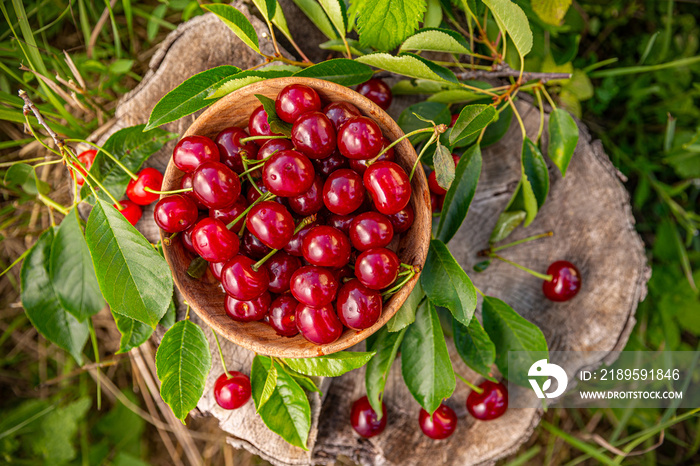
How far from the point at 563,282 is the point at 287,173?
106 cm

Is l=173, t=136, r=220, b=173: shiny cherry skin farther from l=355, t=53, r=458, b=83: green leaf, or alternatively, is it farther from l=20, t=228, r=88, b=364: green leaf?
l=20, t=228, r=88, b=364: green leaf

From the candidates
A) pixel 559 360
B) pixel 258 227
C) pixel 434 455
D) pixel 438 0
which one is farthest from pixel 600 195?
pixel 258 227

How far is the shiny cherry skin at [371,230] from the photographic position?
118 centimetres

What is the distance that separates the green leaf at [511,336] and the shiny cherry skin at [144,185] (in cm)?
117

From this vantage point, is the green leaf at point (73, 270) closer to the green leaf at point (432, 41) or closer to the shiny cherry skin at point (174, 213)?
the shiny cherry skin at point (174, 213)

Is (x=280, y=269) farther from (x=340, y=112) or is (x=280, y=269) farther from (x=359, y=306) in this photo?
(x=340, y=112)

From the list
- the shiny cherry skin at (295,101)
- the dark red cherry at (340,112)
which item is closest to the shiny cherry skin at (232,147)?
the shiny cherry skin at (295,101)

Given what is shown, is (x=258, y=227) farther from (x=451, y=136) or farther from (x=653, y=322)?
(x=653, y=322)

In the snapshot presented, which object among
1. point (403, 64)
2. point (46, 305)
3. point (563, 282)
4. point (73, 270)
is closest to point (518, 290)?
point (563, 282)

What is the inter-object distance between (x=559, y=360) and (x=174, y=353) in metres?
1.35

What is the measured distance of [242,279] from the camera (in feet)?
3.81

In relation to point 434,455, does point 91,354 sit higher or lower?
lower

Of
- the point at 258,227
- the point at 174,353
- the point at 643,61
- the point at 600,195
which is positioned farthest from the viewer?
the point at 643,61

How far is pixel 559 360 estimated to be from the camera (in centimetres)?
168
